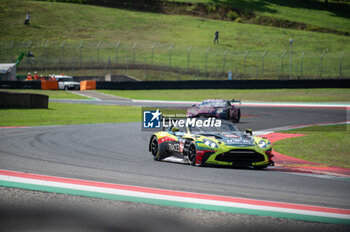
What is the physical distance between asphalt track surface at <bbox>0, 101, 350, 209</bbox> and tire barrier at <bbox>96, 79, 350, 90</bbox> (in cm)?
2725

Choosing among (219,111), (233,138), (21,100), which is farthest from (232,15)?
(233,138)

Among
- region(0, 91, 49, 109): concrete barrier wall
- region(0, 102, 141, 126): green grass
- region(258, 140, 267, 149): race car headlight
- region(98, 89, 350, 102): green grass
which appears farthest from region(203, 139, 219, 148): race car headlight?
region(98, 89, 350, 102): green grass

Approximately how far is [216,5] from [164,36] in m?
31.9

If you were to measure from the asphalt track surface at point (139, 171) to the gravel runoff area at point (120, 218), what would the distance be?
1.17 m

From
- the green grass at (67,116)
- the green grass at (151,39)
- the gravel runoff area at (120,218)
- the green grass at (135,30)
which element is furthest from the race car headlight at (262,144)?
the green grass at (135,30)

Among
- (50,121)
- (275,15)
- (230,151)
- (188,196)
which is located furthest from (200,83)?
(275,15)

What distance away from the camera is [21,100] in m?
28.9

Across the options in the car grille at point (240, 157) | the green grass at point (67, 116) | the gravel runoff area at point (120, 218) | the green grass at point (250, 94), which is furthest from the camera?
the green grass at point (250, 94)

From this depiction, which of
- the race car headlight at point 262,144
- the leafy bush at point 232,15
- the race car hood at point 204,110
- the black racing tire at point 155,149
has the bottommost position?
the race car hood at point 204,110

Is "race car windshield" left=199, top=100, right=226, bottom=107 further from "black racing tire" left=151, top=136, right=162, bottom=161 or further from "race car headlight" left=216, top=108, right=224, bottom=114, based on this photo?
"black racing tire" left=151, top=136, right=162, bottom=161

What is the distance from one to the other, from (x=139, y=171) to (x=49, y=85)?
3982 centimetres

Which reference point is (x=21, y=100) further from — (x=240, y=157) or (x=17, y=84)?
(x=240, y=157)

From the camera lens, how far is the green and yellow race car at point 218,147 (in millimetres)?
10164

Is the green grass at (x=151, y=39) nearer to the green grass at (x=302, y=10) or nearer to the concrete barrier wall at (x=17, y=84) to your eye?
the green grass at (x=302, y=10)
